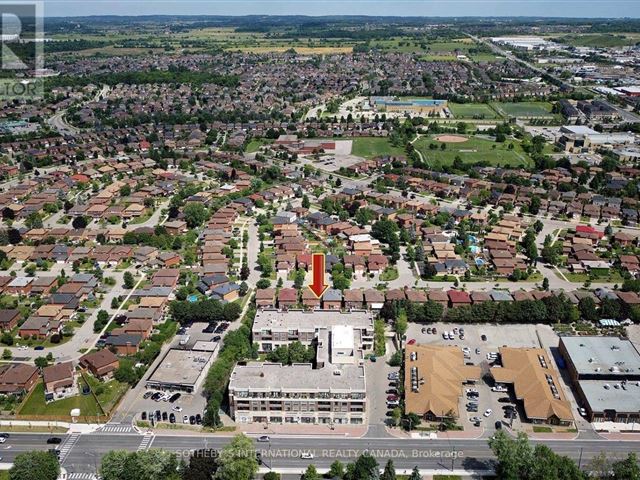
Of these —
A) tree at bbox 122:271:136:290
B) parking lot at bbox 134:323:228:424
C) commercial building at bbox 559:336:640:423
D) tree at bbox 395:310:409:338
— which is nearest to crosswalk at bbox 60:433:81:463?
parking lot at bbox 134:323:228:424

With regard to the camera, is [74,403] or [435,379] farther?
[435,379]

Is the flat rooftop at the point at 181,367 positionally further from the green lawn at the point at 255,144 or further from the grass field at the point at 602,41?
the grass field at the point at 602,41

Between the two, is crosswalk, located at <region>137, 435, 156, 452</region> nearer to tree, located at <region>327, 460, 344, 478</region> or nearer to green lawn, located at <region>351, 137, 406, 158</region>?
tree, located at <region>327, 460, 344, 478</region>

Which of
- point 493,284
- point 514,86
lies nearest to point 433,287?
point 493,284

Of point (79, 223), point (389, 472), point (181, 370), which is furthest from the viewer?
point (79, 223)

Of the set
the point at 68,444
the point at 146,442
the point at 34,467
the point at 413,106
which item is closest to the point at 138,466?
the point at 146,442

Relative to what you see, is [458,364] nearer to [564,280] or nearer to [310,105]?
[564,280]

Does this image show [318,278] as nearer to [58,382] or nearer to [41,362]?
[58,382]
